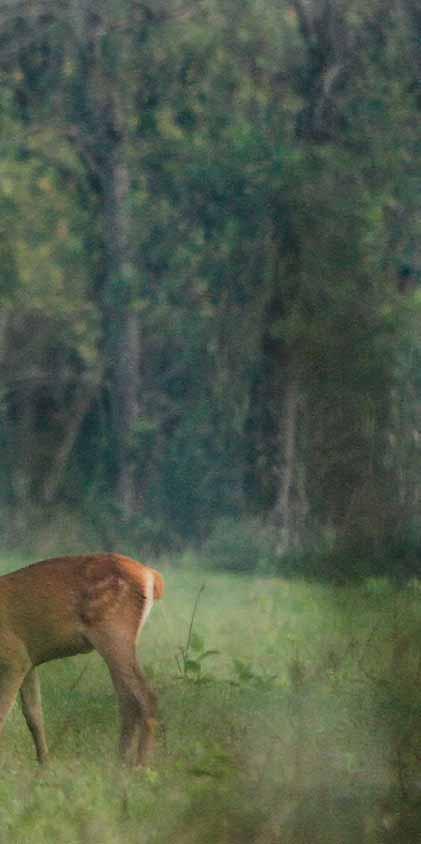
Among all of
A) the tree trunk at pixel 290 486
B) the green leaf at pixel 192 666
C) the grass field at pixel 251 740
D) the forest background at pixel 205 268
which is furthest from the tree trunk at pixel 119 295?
the green leaf at pixel 192 666

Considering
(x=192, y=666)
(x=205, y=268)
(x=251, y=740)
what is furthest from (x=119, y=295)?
(x=251, y=740)

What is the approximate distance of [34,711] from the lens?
13.4 feet

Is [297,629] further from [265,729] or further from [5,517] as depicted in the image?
[5,517]

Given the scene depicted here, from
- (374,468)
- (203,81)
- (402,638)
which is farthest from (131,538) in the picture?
(402,638)

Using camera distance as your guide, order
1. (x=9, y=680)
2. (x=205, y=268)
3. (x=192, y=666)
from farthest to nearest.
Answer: (x=205, y=268) → (x=192, y=666) → (x=9, y=680)

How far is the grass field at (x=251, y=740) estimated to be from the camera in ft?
10.1

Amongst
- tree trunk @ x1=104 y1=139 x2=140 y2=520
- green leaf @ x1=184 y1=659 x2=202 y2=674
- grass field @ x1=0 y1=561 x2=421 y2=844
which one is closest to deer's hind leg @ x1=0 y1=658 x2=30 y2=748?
grass field @ x1=0 y1=561 x2=421 y2=844

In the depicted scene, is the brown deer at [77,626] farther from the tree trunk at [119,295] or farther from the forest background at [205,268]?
the tree trunk at [119,295]

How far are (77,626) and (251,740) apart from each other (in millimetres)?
493

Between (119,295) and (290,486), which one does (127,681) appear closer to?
Result: (290,486)

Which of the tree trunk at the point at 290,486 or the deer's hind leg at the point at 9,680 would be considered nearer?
the deer's hind leg at the point at 9,680

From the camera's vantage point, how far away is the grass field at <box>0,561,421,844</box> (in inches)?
121

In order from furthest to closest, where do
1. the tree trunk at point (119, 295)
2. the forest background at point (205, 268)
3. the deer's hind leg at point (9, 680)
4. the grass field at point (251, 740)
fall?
the tree trunk at point (119, 295), the forest background at point (205, 268), the deer's hind leg at point (9, 680), the grass field at point (251, 740)

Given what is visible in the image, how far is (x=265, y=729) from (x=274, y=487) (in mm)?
2638
